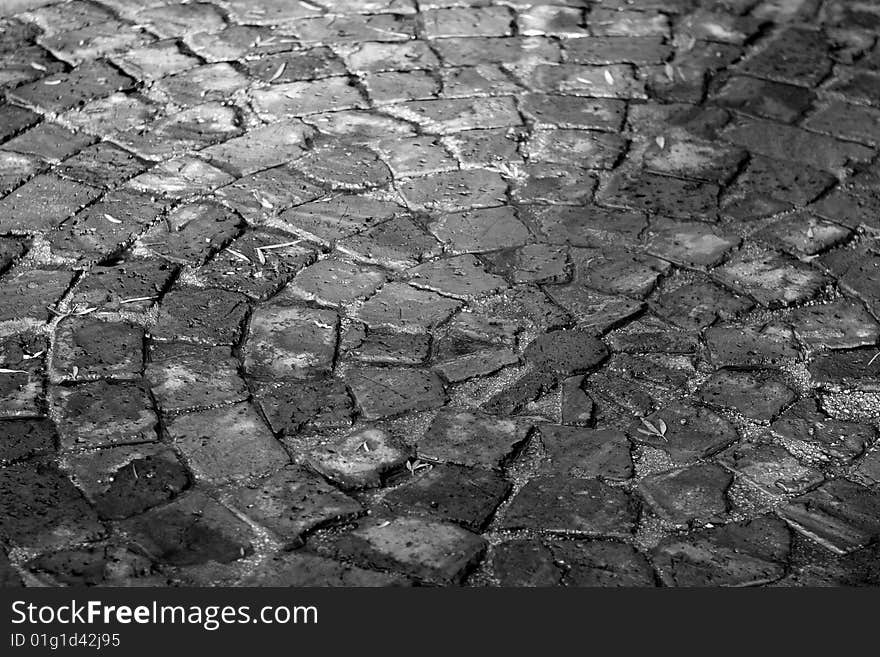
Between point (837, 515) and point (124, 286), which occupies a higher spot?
point (837, 515)

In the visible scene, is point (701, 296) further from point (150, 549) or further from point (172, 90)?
point (172, 90)

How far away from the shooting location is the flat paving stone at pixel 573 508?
10.9ft

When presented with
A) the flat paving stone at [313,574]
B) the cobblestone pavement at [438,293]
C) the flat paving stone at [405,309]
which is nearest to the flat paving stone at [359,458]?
the cobblestone pavement at [438,293]

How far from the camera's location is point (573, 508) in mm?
3381

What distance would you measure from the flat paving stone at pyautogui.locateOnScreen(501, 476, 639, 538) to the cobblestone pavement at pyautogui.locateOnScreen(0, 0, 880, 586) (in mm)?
11

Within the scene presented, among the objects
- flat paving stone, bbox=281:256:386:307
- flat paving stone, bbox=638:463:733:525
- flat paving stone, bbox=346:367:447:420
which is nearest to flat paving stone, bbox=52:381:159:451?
flat paving stone, bbox=346:367:447:420

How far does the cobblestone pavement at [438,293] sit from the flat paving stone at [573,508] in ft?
0.04

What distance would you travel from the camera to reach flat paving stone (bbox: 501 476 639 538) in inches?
131

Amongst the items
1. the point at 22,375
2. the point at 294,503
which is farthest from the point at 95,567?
the point at 22,375

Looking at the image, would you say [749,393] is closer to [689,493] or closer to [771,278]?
[689,493]

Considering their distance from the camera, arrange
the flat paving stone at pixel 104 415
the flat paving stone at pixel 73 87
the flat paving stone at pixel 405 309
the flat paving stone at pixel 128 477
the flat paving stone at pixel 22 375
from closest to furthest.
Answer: the flat paving stone at pixel 128 477 < the flat paving stone at pixel 104 415 < the flat paving stone at pixel 22 375 < the flat paving stone at pixel 405 309 < the flat paving stone at pixel 73 87

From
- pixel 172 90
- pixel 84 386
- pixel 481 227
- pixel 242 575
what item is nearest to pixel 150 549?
pixel 242 575

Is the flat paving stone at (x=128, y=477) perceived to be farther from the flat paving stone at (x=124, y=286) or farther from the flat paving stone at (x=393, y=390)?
the flat paving stone at (x=124, y=286)

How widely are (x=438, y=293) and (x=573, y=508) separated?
1.12 metres
